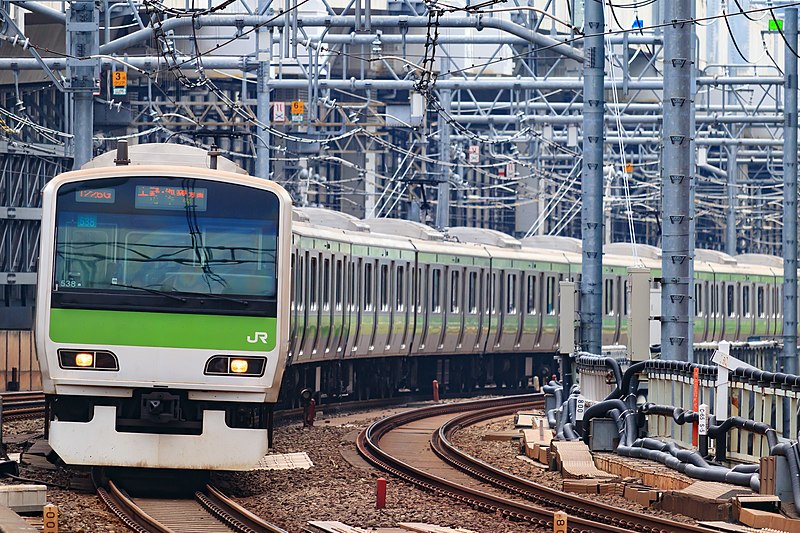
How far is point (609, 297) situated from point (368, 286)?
989 centimetres

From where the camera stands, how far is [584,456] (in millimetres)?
16469

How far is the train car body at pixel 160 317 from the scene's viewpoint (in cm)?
1347

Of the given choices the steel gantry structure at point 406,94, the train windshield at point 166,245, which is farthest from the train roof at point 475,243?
the train windshield at point 166,245

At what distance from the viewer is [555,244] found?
123 ft

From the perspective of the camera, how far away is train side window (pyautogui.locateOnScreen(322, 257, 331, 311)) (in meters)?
23.1

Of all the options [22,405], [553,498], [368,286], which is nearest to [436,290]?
[368,286]

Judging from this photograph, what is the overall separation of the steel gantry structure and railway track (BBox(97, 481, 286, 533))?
4080 mm

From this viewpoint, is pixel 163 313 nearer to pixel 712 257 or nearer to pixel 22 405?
pixel 22 405

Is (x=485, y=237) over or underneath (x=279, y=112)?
underneath

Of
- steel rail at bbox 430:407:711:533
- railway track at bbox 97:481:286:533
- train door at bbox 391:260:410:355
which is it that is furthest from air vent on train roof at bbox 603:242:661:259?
railway track at bbox 97:481:286:533

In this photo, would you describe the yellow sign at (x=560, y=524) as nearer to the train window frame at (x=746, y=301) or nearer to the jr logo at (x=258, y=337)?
the jr logo at (x=258, y=337)

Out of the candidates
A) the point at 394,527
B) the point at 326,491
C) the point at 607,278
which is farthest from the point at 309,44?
the point at 394,527

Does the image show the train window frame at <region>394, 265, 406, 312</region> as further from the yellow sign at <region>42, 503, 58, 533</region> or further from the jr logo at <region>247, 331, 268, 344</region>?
the yellow sign at <region>42, 503, 58, 533</region>

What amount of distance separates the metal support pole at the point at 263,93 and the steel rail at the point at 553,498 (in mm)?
8923
